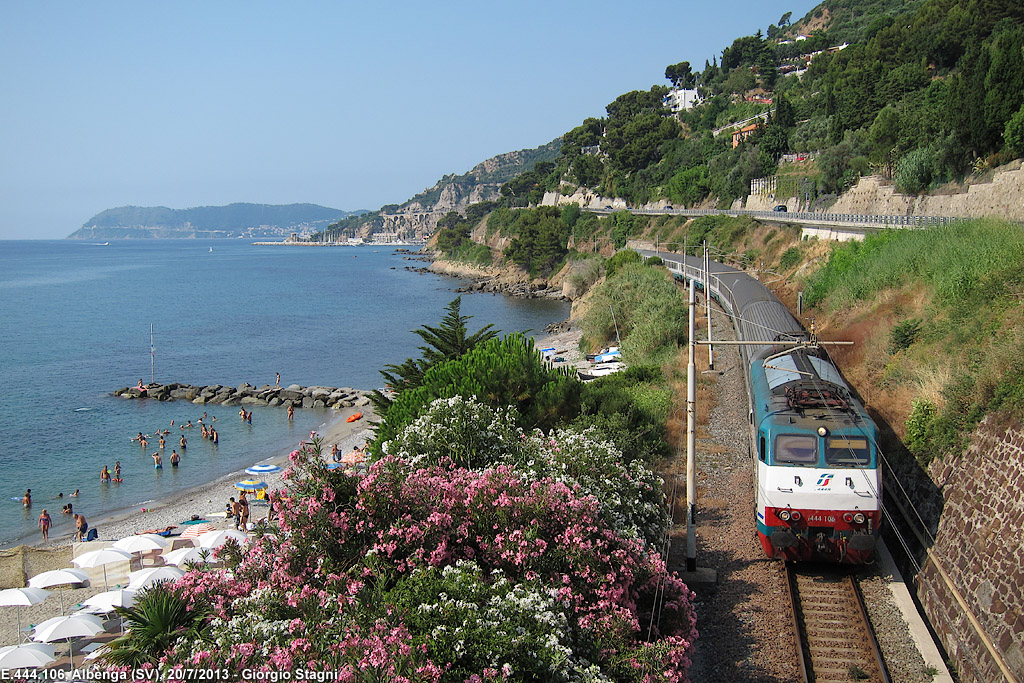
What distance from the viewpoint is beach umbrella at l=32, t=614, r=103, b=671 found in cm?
1530

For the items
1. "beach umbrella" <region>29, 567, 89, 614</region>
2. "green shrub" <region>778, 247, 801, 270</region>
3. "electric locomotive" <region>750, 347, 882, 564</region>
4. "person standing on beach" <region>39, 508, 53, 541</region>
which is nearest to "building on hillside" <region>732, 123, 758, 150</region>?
"green shrub" <region>778, 247, 801, 270</region>

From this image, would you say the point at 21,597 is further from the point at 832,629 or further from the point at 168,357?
the point at 168,357

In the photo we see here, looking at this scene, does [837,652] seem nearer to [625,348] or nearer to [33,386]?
[625,348]

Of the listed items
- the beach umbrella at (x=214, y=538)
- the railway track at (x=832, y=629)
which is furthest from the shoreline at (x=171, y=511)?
the railway track at (x=832, y=629)

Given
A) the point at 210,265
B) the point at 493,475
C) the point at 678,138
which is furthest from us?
the point at 210,265

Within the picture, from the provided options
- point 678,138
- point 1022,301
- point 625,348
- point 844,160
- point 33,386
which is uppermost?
point 678,138

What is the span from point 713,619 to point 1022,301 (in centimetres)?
984

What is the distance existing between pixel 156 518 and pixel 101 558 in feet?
24.9

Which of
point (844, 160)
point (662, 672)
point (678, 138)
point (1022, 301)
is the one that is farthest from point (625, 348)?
point (678, 138)

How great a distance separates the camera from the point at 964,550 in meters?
12.1

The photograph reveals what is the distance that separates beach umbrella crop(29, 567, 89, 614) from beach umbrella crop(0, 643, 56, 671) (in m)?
4.84

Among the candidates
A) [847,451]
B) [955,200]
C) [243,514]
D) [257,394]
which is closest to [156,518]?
[243,514]

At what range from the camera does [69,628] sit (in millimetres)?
15555

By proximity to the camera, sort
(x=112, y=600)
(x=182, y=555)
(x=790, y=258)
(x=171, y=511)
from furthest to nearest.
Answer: (x=790, y=258), (x=171, y=511), (x=182, y=555), (x=112, y=600)
